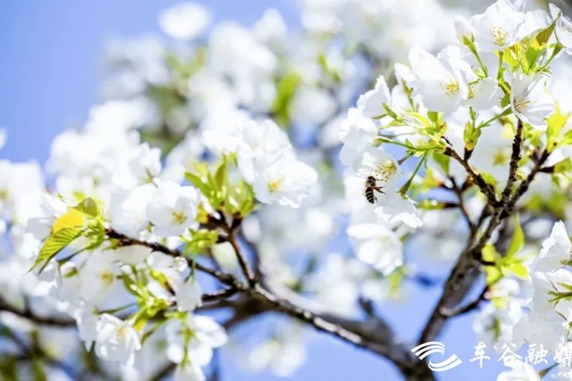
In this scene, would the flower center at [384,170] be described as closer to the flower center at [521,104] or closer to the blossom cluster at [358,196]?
the blossom cluster at [358,196]

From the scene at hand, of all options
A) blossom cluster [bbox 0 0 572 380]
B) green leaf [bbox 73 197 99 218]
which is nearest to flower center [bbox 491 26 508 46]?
blossom cluster [bbox 0 0 572 380]

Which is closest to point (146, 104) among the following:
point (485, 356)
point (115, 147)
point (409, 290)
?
point (409, 290)

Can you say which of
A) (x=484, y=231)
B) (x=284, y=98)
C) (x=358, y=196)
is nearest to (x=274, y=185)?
(x=358, y=196)

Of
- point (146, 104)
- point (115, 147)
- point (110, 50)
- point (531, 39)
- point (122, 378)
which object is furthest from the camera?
point (110, 50)

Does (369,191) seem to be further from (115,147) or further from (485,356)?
(115,147)

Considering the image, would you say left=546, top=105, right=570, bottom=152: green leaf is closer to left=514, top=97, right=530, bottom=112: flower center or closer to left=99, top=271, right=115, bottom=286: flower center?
left=514, top=97, right=530, bottom=112: flower center

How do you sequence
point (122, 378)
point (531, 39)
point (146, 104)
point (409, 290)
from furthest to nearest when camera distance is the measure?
point (146, 104) → point (122, 378) → point (409, 290) → point (531, 39)

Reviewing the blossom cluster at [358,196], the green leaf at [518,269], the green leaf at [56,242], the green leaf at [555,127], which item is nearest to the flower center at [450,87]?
the blossom cluster at [358,196]
